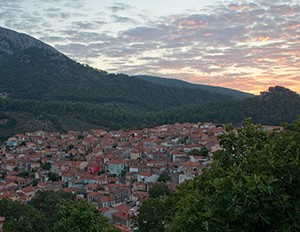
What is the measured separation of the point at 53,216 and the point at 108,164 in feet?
81.3

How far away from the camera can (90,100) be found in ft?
372

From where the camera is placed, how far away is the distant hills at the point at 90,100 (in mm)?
82812

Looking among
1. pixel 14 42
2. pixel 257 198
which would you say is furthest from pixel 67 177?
pixel 14 42

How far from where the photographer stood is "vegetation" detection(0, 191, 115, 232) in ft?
46.1

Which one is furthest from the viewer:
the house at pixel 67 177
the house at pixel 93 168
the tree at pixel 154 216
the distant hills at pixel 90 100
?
the distant hills at pixel 90 100

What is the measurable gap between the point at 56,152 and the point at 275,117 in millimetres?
46861

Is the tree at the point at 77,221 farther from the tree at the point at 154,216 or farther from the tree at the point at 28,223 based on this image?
the tree at the point at 28,223

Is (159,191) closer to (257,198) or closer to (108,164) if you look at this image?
(108,164)

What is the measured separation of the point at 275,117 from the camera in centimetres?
7838

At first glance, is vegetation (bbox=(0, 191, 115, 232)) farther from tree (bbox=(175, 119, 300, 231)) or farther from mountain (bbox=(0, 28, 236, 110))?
mountain (bbox=(0, 28, 236, 110))

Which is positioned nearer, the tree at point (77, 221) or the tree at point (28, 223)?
the tree at point (77, 221)

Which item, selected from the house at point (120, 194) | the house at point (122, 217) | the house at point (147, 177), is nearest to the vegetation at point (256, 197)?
the house at point (122, 217)

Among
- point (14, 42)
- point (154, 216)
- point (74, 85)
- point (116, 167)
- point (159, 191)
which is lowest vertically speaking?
point (116, 167)

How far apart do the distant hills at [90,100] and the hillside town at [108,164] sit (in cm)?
1673
